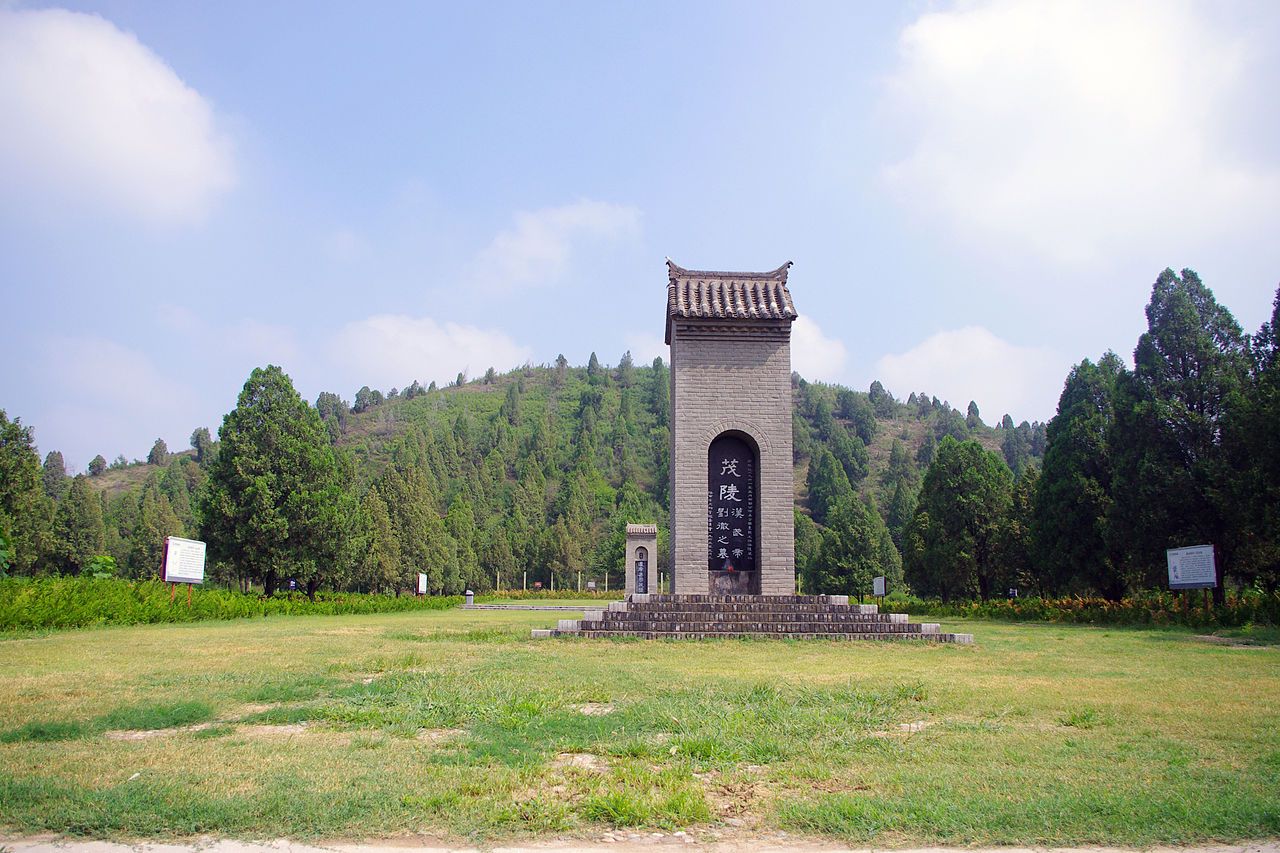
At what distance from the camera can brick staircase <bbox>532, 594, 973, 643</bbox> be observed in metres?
13.5

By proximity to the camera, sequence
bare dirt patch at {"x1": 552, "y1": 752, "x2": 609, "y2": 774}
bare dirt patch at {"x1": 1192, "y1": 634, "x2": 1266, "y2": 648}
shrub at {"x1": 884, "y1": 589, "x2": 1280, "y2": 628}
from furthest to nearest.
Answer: shrub at {"x1": 884, "y1": 589, "x2": 1280, "y2": 628}
bare dirt patch at {"x1": 1192, "y1": 634, "x2": 1266, "y2": 648}
bare dirt patch at {"x1": 552, "y1": 752, "x2": 609, "y2": 774}

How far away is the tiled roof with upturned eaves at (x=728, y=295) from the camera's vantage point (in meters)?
16.3

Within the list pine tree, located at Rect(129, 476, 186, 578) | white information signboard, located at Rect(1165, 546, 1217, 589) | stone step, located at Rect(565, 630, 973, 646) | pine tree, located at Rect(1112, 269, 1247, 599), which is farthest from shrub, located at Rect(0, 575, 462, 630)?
pine tree, located at Rect(129, 476, 186, 578)

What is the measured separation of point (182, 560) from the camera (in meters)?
19.2

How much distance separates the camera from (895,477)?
293 ft

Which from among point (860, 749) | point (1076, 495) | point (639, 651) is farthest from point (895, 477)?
point (860, 749)

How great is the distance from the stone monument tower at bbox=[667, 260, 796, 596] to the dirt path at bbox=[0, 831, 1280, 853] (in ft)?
39.7

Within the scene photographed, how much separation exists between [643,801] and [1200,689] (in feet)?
20.6

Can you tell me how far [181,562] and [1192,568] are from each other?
69.7 feet

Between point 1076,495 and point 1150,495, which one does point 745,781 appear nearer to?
point 1150,495

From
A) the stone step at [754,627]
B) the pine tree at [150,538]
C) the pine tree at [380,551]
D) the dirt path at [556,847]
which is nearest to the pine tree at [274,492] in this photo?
the pine tree at [380,551]

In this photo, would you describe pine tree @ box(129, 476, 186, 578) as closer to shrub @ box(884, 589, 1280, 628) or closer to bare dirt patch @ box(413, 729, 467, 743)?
shrub @ box(884, 589, 1280, 628)

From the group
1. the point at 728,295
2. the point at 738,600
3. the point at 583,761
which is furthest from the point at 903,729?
the point at 728,295

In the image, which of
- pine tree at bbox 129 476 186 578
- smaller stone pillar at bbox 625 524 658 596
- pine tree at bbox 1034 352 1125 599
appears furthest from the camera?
pine tree at bbox 129 476 186 578
